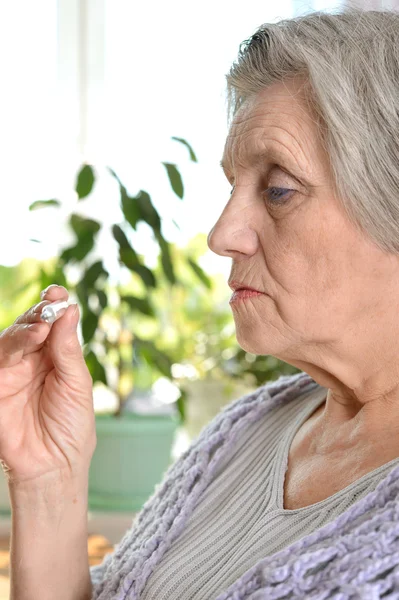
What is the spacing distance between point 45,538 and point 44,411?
0.64 ft

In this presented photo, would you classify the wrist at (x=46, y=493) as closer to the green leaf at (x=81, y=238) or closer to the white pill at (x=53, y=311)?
the white pill at (x=53, y=311)

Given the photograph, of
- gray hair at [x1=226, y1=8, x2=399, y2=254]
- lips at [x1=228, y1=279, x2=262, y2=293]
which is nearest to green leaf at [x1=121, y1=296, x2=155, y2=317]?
lips at [x1=228, y1=279, x2=262, y2=293]

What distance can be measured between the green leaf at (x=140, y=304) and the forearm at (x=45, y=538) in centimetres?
141

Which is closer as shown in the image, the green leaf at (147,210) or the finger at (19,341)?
the finger at (19,341)

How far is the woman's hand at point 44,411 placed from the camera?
121 centimetres

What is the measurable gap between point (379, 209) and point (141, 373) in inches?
96.2

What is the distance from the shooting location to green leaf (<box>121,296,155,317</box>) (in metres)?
2.66

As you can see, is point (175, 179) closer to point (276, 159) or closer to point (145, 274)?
point (145, 274)

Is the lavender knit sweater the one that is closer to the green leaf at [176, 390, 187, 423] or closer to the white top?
the white top

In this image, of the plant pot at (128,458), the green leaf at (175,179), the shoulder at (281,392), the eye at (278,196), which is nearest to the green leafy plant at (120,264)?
the green leaf at (175,179)

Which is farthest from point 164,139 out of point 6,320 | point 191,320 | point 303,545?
point 303,545

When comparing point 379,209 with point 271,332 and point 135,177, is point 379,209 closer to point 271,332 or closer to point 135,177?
point 271,332

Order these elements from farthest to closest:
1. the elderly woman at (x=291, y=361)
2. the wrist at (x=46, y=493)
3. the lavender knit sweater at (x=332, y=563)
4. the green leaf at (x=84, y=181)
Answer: the green leaf at (x=84, y=181) < the wrist at (x=46, y=493) < the elderly woman at (x=291, y=361) < the lavender knit sweater at (x=332, y=563)

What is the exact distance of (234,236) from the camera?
1133 millimetres
